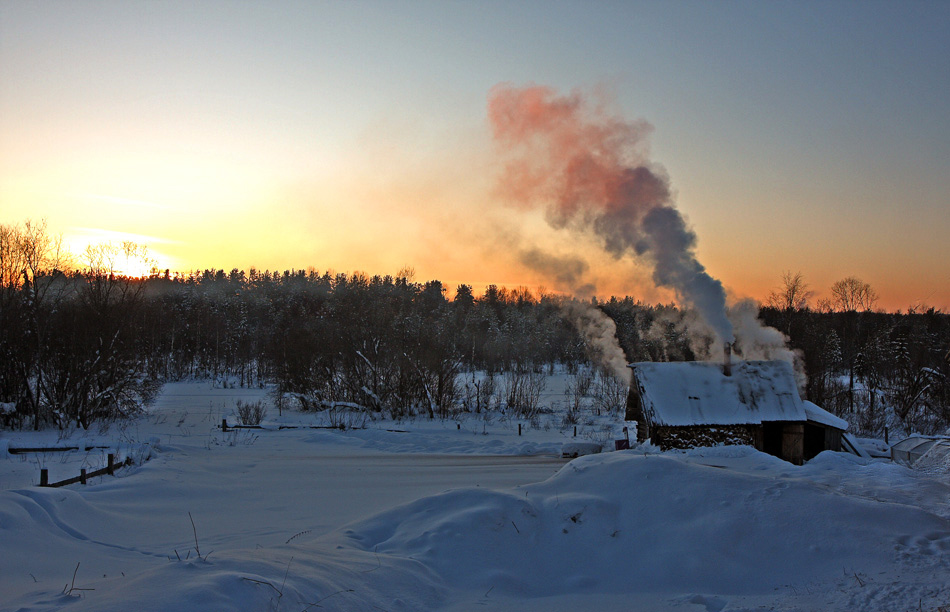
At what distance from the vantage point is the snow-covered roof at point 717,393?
1948 centimetres

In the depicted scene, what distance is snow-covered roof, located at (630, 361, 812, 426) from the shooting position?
19484mm

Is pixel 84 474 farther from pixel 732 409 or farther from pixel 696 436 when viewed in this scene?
pixel 732 409

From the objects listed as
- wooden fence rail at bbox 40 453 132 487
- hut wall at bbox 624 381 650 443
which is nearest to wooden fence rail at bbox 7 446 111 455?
wooden fence rail at bbox 40 453 132 487

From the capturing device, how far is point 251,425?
2703 cm

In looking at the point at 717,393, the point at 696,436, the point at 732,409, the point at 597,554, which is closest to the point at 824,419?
the point at 732,409

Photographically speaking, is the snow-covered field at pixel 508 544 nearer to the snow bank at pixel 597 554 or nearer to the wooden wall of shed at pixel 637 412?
the snow bank at pixel 597 554

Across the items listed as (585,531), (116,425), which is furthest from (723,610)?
(116,425)

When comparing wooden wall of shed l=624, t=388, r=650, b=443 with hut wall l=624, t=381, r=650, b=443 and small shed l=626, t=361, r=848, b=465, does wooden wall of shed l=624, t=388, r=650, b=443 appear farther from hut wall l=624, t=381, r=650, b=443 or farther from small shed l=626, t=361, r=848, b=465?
small shed l=626, t=361, r=848, b=465

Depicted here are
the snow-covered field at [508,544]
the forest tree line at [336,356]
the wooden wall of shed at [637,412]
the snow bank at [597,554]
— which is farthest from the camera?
the forest tree line at [336,356]

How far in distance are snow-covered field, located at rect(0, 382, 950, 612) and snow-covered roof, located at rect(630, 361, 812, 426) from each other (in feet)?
15.9

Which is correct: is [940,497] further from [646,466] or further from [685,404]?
[685,404]

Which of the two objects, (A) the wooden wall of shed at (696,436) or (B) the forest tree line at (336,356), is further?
(B) the forest tree line at (336,356)

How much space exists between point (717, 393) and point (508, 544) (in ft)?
44.6

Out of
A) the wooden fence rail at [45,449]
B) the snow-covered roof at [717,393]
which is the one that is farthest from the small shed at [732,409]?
the wooden fence rail at [45,449]
